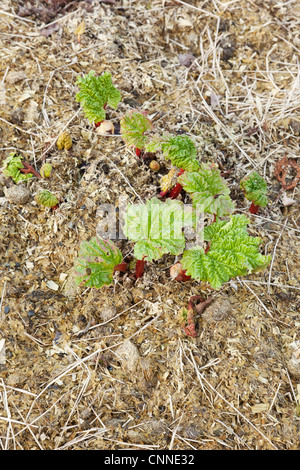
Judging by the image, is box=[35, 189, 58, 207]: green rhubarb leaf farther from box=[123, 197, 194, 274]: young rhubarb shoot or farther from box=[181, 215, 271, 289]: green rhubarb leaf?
box=[181, 215, 271, 289]: green rhubarb leaf

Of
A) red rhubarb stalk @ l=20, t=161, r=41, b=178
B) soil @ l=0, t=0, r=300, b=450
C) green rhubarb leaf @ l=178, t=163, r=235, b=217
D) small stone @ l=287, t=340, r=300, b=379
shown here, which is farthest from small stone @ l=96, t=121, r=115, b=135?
small stone @ l=287, t=340, r=300, b=379

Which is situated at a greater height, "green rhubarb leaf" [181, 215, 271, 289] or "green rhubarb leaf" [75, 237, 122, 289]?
"green rhubarb leaf" [181, 215, 271, 289]

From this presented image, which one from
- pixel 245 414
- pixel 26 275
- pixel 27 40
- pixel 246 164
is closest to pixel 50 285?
pixel 26 275

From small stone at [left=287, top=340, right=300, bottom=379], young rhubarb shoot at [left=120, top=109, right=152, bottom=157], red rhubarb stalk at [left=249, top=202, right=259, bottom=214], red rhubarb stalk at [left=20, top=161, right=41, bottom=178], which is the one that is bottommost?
small stone at [left=287, top=340, right=300, bottom=379]

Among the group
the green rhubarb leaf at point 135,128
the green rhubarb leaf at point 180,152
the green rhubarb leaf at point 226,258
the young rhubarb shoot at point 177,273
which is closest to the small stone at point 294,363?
the green rhubarb leaf at point 226,258

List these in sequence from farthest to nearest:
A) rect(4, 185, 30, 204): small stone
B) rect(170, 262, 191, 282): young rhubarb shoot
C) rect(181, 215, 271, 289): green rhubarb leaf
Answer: rect(4, 185, 30, 204): small stone → rect(170, 262, 191, 282): young rhubarb shoot → rect(181, 215, 271, 289): green rhubarb leaf

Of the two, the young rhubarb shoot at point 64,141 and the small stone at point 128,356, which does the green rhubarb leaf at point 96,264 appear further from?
the young rhubarb shoot at point 64,141

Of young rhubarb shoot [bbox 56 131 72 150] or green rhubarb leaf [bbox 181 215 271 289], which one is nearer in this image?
green rhubarb leaf [bbox 181 215 271 289]

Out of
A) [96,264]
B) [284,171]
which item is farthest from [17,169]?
[284,171]

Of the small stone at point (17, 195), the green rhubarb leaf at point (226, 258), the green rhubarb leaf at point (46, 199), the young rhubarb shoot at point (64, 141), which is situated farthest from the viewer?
the young rhubarb shoot at point (64, 141)
